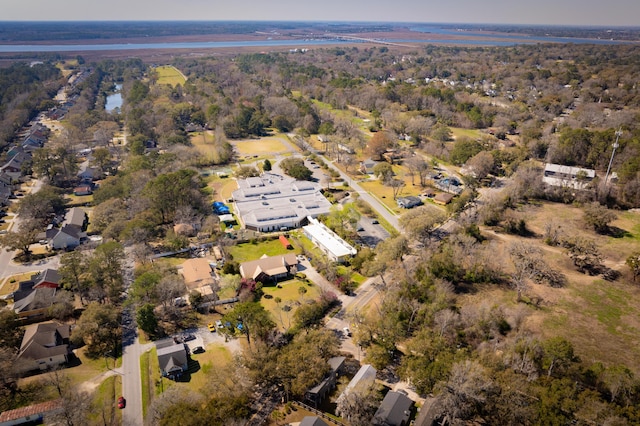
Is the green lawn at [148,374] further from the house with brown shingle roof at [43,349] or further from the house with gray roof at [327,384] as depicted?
the house with gray roof at [327,384]

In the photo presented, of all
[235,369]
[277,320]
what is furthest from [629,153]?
[235,369]

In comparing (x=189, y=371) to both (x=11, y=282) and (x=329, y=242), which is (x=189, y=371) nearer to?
(x=329, y=242)

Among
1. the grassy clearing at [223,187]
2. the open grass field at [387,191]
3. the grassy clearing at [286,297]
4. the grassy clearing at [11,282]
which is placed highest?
the grassy clearing at [223,187]

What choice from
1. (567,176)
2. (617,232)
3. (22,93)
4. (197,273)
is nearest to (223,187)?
(197,273)

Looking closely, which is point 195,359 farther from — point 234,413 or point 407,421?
point 407,421


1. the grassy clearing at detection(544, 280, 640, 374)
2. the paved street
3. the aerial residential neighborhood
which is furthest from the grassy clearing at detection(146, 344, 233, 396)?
the grassy clearing at detection(544, 280, 640, 374)

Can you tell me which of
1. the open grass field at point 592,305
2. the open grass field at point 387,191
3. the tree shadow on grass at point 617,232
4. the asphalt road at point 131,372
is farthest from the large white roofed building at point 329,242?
the tree shadow on grass at point 617,232

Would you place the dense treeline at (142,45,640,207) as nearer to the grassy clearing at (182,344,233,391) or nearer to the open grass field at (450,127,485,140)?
the open grass field at (450,127,485,140)
